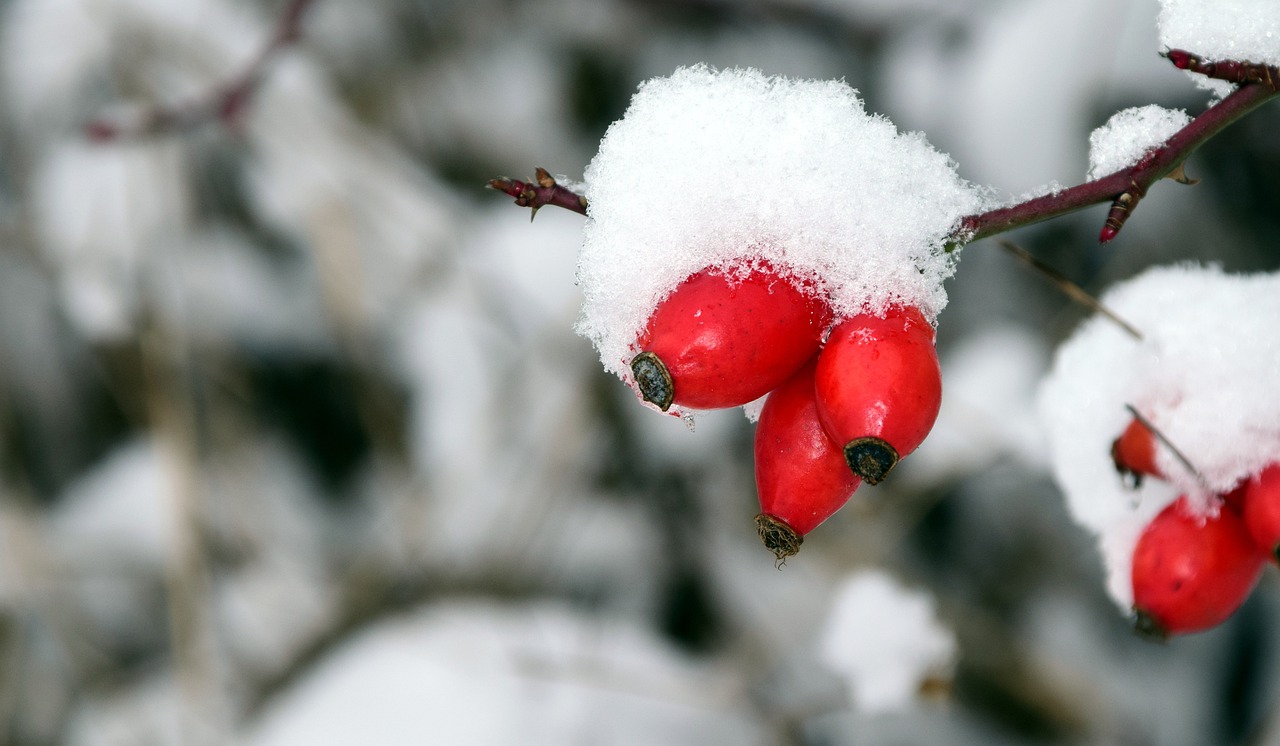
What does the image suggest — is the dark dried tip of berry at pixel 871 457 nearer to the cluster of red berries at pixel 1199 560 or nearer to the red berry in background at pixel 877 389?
the red berry in background at pixel 877 389

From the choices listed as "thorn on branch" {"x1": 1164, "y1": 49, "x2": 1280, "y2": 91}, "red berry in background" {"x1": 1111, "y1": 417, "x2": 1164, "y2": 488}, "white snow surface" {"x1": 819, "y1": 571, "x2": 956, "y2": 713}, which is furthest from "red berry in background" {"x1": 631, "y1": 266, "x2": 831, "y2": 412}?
"white snow surface" {"x1": 819, "y1": 571, "x2": 956, "y2": 713}

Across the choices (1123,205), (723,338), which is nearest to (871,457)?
(723,338)

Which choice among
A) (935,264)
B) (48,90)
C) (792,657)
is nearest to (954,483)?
(792,657)

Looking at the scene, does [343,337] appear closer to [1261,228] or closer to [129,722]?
[129,722]

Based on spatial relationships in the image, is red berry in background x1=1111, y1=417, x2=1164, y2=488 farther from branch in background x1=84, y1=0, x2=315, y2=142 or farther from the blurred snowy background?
branch in background x1=84, y1=0, x2=315, y2=142

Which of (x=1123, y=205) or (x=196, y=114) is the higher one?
(x=196, y=114)

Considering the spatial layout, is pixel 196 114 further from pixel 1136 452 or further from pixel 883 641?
pixel 1136 452
